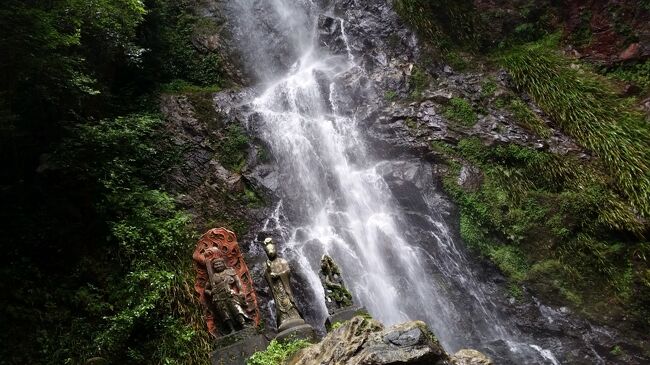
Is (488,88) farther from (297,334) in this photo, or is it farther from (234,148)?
(297,334)

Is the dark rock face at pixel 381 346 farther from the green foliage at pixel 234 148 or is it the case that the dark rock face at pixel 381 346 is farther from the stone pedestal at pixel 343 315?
the green foliage at pixel 234 148

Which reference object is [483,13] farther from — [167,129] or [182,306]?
[182,306]

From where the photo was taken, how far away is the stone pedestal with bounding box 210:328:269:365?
7.12 meters

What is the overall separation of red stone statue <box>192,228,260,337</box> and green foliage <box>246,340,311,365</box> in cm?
84

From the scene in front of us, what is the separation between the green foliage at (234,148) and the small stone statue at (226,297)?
16.4 feet

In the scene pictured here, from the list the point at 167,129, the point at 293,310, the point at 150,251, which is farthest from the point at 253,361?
the point at 167,129

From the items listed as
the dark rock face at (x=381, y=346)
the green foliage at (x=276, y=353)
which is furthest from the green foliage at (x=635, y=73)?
the green foliage at (x=276, y=353)

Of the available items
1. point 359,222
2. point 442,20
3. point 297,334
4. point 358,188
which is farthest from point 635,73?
point 297,334

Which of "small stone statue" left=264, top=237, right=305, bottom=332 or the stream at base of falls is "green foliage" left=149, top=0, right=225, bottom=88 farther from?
"small stone statue" left=264, top=237, right=305, bottom=332

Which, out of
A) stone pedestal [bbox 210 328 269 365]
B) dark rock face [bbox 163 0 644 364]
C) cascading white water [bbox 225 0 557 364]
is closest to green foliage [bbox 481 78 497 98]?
dark rock face [bbox 163 0 644 364]

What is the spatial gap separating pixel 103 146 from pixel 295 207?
5.29 m

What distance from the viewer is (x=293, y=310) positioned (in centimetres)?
780

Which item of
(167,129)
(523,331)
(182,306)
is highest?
(167,129)

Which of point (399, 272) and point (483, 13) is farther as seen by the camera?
point (483, 13)
